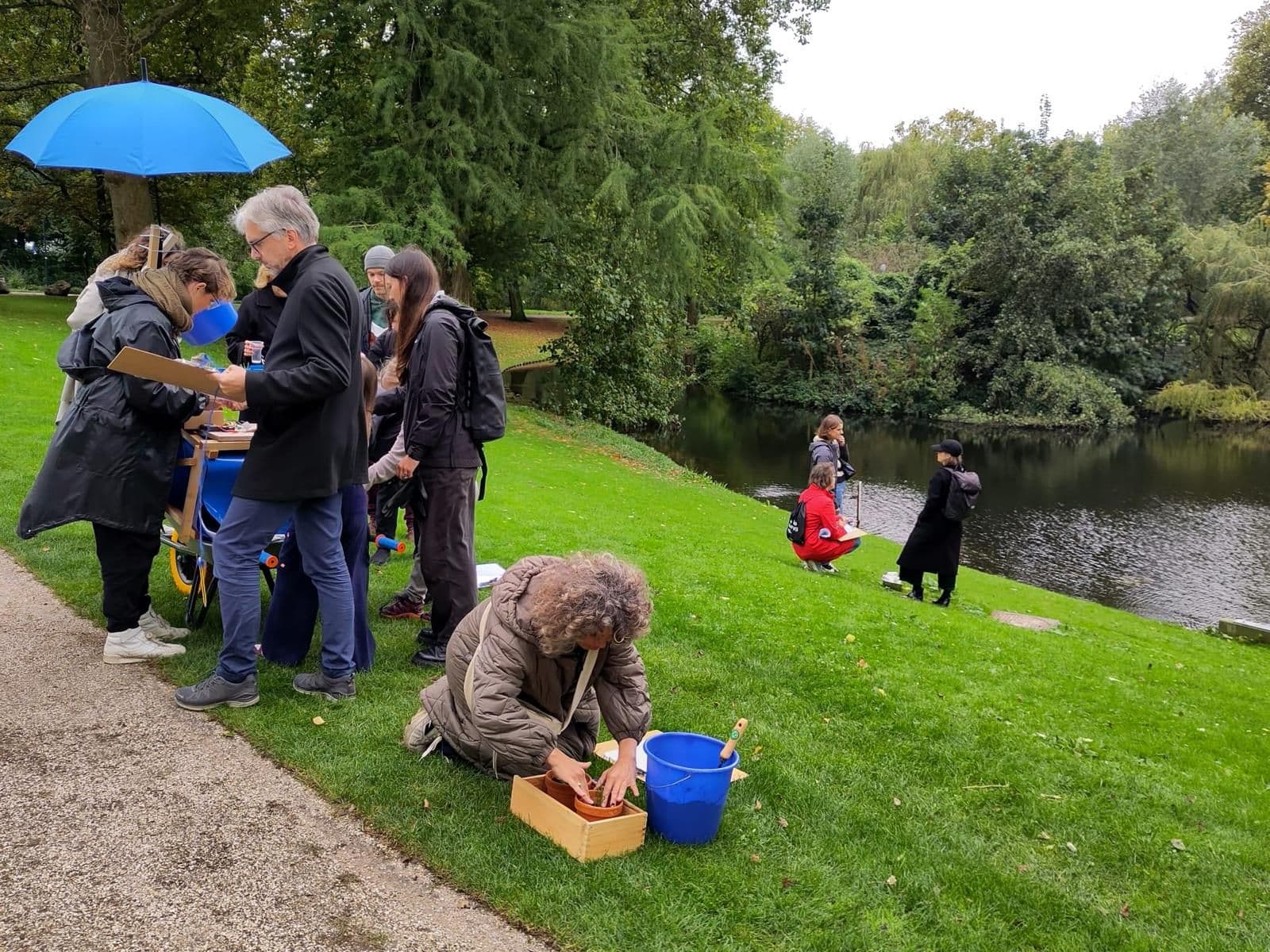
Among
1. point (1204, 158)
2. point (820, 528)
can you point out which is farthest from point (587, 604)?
point (1204, 158)

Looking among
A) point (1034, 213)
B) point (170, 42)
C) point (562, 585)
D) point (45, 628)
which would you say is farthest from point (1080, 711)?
point (1034, 213)

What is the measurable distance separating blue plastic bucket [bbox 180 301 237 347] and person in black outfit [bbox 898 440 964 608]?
7085mm

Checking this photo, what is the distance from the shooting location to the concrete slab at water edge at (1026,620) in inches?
428

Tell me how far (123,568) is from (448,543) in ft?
5.33

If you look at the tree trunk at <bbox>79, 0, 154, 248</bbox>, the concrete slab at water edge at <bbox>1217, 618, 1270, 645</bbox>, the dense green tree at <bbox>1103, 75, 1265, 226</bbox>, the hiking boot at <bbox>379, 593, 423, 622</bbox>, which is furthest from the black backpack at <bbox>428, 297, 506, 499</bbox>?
the dense green tree at <bbox>1103, 75, 1265, 226</bbox>

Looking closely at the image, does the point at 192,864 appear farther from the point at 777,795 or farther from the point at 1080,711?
the point at 1080,711

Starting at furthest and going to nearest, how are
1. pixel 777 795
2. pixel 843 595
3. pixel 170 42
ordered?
pixel 170 42
pixel 843 595
pixel 777 795

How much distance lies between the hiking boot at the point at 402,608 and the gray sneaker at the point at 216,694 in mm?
1582

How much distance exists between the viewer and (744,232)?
78.3ft

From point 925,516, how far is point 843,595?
1.66 m

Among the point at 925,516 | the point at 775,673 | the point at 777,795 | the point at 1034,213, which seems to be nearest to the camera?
the point at 777,795

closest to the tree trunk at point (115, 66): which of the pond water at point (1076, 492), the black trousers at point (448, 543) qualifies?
the pond water at point (1076, 492)

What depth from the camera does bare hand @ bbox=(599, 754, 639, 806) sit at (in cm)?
363

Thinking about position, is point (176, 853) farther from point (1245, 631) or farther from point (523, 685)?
point (1245, 631)
